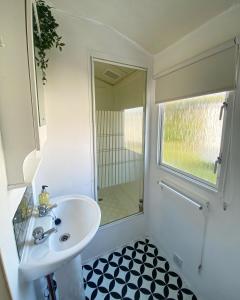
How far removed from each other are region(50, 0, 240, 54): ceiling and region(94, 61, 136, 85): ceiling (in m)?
0.31

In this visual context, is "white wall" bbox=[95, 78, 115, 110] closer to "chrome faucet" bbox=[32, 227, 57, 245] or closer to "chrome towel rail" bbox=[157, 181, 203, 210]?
"chrome towel rail" bbox=[157, 181, 203, 210]

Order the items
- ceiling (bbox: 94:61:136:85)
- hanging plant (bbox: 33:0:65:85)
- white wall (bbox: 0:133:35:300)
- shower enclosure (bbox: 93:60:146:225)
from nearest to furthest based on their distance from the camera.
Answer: white wall (bbox: 0:133:35:300) → hanging plant (bbox: 33:0:65:85) → ceiling (bbox: 94:61:136:85) → shower enclosure (bbox: 93:60:146:225)

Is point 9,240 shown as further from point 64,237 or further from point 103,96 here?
point 103,96

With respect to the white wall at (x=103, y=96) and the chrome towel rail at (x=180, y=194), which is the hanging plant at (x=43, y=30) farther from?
the chrome towel rail at (x=180, y=194)

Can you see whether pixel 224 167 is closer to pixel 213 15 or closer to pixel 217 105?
pixel 217 105

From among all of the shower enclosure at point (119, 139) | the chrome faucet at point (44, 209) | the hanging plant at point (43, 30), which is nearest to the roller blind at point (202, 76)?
the shower enclosure at point (119, 139)

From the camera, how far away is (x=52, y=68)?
49.8 inches

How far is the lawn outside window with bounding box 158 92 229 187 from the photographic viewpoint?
1142 millimetres

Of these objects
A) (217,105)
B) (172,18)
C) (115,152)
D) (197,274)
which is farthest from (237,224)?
(172,18)

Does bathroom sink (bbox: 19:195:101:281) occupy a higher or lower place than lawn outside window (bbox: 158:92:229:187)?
lower

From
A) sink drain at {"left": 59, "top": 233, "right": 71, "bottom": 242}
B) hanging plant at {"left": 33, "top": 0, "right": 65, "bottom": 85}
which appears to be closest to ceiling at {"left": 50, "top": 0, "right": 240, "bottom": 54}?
hanging plant at {"left": 33, "top": 0, "right": 65, "bottom": 85}

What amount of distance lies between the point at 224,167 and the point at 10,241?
128 centimetres

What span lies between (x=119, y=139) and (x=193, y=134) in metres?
0.83

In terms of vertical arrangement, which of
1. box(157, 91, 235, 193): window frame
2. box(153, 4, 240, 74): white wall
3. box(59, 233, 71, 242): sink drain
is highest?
box(153, 4, 240, 74): white wall
